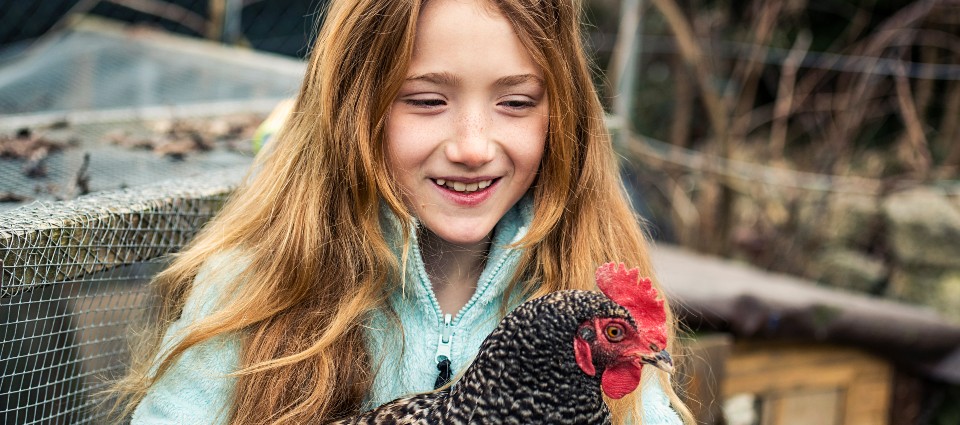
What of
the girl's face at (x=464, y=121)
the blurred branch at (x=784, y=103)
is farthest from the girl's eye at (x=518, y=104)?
the blurred branch at (x=784, y=103)

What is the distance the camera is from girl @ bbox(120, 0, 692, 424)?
175 cm

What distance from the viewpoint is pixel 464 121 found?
176 cm

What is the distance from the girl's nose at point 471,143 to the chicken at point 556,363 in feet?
1.34

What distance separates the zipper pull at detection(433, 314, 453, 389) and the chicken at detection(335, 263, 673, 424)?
365 millimetres

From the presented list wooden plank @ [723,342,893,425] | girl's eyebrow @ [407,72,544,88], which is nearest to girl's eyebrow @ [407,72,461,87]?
girl's eyebrow @ [407,72,544,88]

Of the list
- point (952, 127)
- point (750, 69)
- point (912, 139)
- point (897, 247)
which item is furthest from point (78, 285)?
point (952, 127)

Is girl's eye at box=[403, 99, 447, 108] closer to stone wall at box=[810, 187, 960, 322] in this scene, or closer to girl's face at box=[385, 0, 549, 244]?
girl's face at box=[385, 0, 549, 244]

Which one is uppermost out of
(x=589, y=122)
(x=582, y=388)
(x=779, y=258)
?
(x=589, y=122)

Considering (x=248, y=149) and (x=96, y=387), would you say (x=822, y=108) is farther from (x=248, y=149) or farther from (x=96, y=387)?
(x=96, y=387)

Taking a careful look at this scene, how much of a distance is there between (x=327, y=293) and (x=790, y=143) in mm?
6457

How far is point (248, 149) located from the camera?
9.36 ft

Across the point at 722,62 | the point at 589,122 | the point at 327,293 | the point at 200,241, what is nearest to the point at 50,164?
the point at 200,241

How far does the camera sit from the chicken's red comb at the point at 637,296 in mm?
1507

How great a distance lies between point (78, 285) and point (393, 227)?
0.68 m
